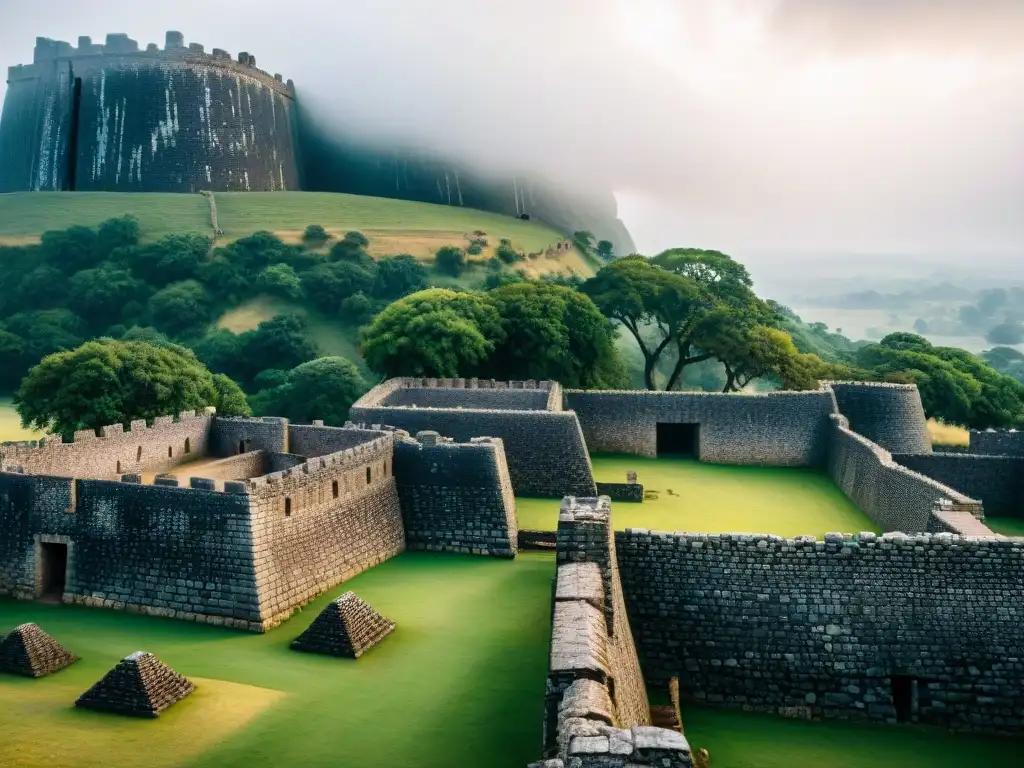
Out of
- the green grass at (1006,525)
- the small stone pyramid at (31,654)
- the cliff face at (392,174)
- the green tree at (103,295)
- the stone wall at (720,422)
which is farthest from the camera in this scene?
the cliff face at (392,174)

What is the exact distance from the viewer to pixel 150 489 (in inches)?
634

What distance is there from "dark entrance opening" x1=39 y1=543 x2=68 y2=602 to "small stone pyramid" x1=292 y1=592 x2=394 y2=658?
203 inches

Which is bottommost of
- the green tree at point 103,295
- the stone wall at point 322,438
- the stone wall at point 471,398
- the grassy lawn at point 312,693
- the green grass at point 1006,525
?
the green grass at point 1006,525

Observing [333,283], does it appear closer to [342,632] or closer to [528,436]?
[528,436]

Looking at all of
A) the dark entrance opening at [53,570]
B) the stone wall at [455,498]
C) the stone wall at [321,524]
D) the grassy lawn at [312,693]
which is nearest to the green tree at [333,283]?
the stone wall at [455,498]

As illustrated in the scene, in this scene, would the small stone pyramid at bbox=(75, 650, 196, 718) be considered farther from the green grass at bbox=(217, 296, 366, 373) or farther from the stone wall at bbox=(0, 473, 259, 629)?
the green grass at bbox=(217, 296, 366, 373)

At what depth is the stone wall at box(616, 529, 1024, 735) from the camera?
492 inches

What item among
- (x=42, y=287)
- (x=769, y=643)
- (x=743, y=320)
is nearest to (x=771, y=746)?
(x=769, y=643)

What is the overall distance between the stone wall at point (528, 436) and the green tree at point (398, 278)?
36.4 meters

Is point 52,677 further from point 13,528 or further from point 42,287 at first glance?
point 42,287

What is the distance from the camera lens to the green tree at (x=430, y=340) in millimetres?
34156

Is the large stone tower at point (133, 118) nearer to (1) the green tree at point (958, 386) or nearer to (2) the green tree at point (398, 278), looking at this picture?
(2) the green tree at point (398, 278)

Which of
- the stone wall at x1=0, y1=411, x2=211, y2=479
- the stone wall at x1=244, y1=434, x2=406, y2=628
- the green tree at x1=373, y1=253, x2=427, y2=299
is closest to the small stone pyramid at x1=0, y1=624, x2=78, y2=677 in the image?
the stone wall at x1=244, y1=434, x2=406, y2=628

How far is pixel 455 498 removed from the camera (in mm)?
20141
